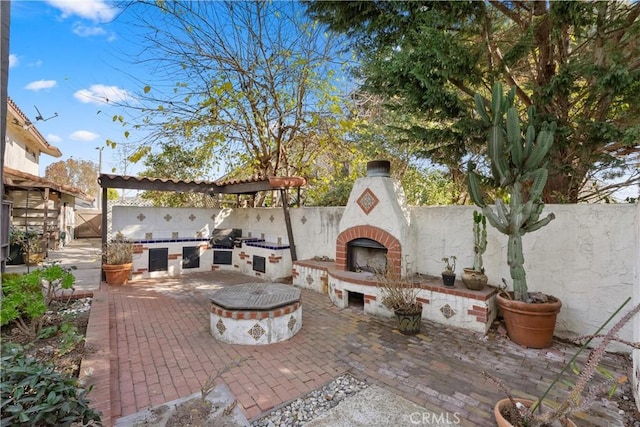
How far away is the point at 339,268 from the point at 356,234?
0.91m

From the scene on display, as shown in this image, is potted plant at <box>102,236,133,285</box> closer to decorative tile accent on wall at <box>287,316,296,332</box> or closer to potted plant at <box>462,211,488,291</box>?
decorative tile accent on wall at <box>287,316,296,332</box>

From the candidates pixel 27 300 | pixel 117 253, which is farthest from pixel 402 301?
pixel 117 253

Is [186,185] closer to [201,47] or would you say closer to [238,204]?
[238,204]

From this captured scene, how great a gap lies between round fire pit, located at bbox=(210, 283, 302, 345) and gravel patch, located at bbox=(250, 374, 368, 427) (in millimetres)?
1345

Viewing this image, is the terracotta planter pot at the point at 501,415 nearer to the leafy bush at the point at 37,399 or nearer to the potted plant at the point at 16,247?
the leafy bush at the point at 37,399

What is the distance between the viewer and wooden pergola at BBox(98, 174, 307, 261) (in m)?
7.55

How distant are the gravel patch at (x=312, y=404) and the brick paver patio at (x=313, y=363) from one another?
0.30 ft

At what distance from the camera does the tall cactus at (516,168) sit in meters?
4.43

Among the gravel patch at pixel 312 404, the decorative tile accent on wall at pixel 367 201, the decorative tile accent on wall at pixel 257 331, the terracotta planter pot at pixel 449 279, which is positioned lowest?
the gravel patch at pixel 312 404

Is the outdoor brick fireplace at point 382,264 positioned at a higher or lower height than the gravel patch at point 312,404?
higher

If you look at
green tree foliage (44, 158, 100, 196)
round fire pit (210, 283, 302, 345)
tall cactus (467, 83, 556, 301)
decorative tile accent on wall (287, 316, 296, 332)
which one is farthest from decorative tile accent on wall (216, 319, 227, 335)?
green tree foliage (44, 158, 100, 196)

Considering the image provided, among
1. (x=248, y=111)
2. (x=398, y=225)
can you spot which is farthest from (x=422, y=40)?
(x=248, y=111)

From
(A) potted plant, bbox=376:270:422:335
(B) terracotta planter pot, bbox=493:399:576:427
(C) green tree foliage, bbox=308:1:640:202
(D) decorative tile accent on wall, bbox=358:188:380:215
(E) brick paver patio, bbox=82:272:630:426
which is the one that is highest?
(C) green tree foliage, bbox=308:1:640:202

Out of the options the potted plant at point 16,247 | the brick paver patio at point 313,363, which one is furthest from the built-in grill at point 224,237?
the potted plant at point 16,247
